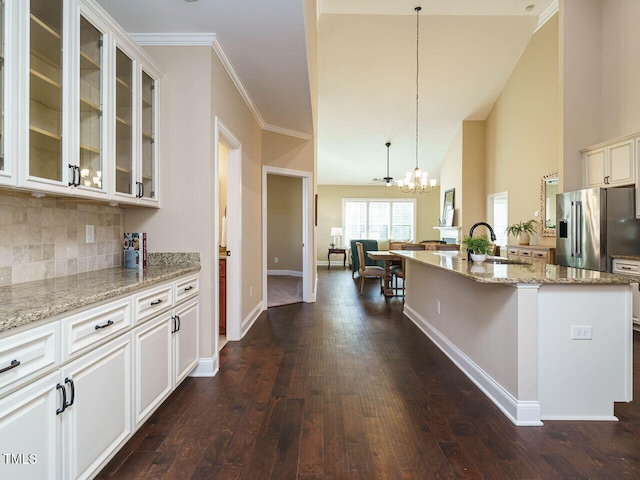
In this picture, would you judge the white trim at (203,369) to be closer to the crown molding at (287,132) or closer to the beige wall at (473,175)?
the crown molding at (287,132)

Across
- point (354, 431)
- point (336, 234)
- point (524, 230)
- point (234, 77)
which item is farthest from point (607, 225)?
point (336, 234)

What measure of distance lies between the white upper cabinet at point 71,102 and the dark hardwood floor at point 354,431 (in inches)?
56.5

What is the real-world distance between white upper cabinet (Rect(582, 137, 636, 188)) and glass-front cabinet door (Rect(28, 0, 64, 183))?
5.33 m

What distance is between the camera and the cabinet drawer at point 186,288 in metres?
2.46

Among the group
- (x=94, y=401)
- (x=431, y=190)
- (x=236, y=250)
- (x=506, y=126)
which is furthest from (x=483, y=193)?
(x=94, y=401)

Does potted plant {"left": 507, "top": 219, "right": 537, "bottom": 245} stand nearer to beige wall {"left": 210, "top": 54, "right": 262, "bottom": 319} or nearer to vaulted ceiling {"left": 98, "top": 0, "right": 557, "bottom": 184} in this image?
vaulted ceiling {"left": 98, "top": 0, "right": 557, "bottom": 184}

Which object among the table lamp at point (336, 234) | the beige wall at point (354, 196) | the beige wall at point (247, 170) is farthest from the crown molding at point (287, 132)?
the beige wall at point (354, 196)

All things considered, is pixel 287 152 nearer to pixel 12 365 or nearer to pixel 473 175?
pixel 12 365

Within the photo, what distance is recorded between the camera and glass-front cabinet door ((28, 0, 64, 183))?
1593mm

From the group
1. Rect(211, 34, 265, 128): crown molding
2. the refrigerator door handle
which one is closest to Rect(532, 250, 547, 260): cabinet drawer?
the refrigerator door handle

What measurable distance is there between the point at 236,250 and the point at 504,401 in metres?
2.66

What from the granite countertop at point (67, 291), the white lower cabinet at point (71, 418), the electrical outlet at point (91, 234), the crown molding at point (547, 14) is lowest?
the white lower cabinet at point (71, 418)

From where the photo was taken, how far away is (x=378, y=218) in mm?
12195

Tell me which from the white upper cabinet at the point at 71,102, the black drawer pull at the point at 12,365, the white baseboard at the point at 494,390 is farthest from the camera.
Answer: the white baseboard at the point at 494,390
